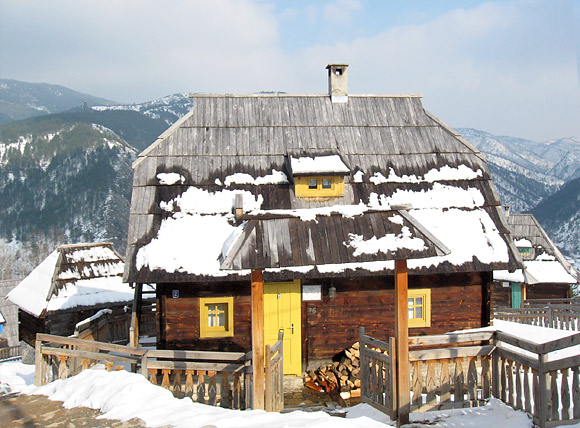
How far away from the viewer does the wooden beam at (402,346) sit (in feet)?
25.2

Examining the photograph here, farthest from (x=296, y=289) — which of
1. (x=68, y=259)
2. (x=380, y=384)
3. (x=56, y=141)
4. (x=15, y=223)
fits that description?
(x=56, y=141)

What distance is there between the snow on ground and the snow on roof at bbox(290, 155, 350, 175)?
19.9 ft

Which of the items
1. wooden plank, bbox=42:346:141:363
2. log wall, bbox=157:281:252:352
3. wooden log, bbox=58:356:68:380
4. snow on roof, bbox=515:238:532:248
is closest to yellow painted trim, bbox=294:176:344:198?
log wall, bbox=157:281:252:352

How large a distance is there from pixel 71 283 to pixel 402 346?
579 inches

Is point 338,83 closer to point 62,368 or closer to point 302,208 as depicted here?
point 302,208

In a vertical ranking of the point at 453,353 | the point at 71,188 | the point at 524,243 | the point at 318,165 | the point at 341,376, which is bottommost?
the point at 341,376

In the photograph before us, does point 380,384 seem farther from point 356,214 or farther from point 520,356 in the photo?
point 356,214

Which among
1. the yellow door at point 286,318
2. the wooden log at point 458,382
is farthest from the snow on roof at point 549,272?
the wooden log at point 458,382

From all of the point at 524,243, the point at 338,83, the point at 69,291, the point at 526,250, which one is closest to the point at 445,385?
the point at 338,83

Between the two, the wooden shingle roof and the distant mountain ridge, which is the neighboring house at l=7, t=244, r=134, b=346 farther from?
the distant mountain ridge

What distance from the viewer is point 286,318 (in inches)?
463

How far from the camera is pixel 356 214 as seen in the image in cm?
800

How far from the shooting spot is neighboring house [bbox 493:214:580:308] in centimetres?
2572

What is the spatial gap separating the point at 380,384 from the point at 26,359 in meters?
17.9
